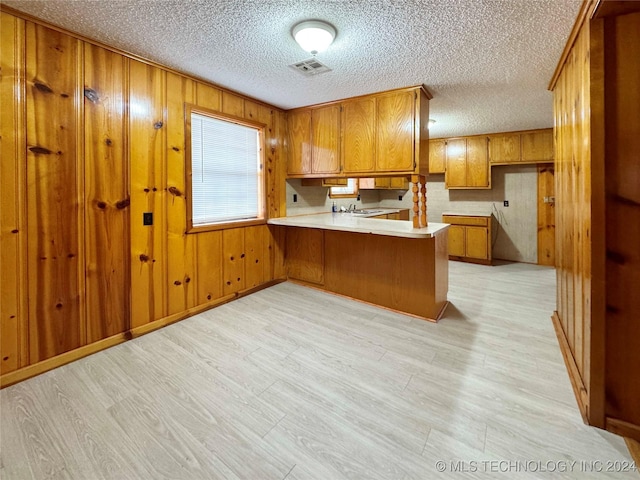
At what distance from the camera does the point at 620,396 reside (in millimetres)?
1528

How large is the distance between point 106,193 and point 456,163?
18.1 feet

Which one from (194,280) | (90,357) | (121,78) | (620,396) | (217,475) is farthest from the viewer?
(194,280)

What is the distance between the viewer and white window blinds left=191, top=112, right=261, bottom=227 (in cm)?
304

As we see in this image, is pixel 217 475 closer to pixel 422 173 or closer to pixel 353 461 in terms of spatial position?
pixel 353 461

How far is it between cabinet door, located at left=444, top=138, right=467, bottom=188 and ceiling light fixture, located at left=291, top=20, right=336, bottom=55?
4.32 meters

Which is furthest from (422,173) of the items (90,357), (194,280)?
(90,357)

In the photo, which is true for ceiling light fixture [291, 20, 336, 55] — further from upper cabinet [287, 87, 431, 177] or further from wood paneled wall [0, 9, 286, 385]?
wood paneled wall [0, 9, 286, 385]

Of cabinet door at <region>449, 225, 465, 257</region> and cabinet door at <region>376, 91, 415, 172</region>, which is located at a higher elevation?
cabinet door at <region>376, 91, 415, 172</region>

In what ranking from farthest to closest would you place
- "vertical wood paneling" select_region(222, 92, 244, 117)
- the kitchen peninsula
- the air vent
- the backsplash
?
the backsplash < "vertical wood paneling" select_region(222, 92, 244, 117) < the kitchen peninsula < the air vent

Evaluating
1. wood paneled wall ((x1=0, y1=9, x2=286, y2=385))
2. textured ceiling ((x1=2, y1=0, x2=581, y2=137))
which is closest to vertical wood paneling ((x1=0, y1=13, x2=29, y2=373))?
wood paneled wall ((x1=0, y1=9, x2=286, y2=385))

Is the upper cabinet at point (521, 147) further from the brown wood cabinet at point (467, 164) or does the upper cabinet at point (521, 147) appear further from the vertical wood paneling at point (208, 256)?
the vertical wood paneling at point (208, 256)

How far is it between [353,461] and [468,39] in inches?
108

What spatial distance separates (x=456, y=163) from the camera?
221 inches

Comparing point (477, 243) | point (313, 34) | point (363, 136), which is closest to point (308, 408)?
point (313, 34)
